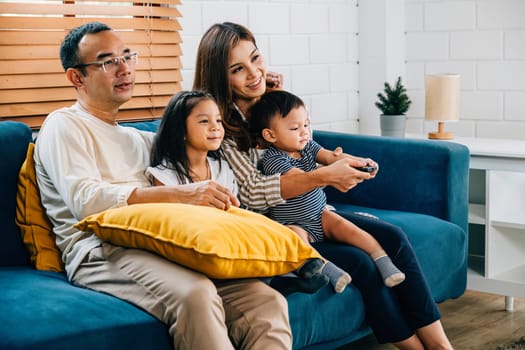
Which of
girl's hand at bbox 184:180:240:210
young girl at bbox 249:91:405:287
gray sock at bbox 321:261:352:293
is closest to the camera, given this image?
girl's hand at bbox 184:180:240:210

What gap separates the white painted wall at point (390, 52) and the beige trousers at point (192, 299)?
165cm

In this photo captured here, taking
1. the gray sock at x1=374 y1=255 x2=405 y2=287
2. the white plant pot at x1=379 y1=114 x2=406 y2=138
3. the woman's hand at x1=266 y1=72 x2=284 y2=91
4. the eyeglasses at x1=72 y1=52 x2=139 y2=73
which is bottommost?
the gray sock at x1=374 y1=255 x2=405 y2=287

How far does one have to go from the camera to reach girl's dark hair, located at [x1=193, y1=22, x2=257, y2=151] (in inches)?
101

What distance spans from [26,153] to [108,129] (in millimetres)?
262

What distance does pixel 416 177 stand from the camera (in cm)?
295

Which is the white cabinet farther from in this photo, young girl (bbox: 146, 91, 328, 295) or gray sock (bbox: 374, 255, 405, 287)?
young girl (bbox: 146, 91, 328, 295)

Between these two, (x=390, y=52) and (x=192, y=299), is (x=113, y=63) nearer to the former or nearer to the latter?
(x=192, y=299)

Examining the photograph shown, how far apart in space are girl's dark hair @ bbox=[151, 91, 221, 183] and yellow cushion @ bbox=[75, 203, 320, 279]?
0.34 meters

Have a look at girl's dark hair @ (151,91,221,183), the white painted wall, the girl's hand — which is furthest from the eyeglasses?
the white painted wall

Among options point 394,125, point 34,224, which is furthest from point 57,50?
point 394,125

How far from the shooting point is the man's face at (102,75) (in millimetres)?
2373

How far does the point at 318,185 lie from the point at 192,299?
721 millimetres

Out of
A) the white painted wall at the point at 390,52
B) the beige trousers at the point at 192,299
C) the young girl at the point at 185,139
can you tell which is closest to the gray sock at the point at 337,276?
the beige trousers at the point at 192,299

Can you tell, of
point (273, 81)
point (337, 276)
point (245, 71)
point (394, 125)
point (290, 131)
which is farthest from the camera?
point (394, 125)
